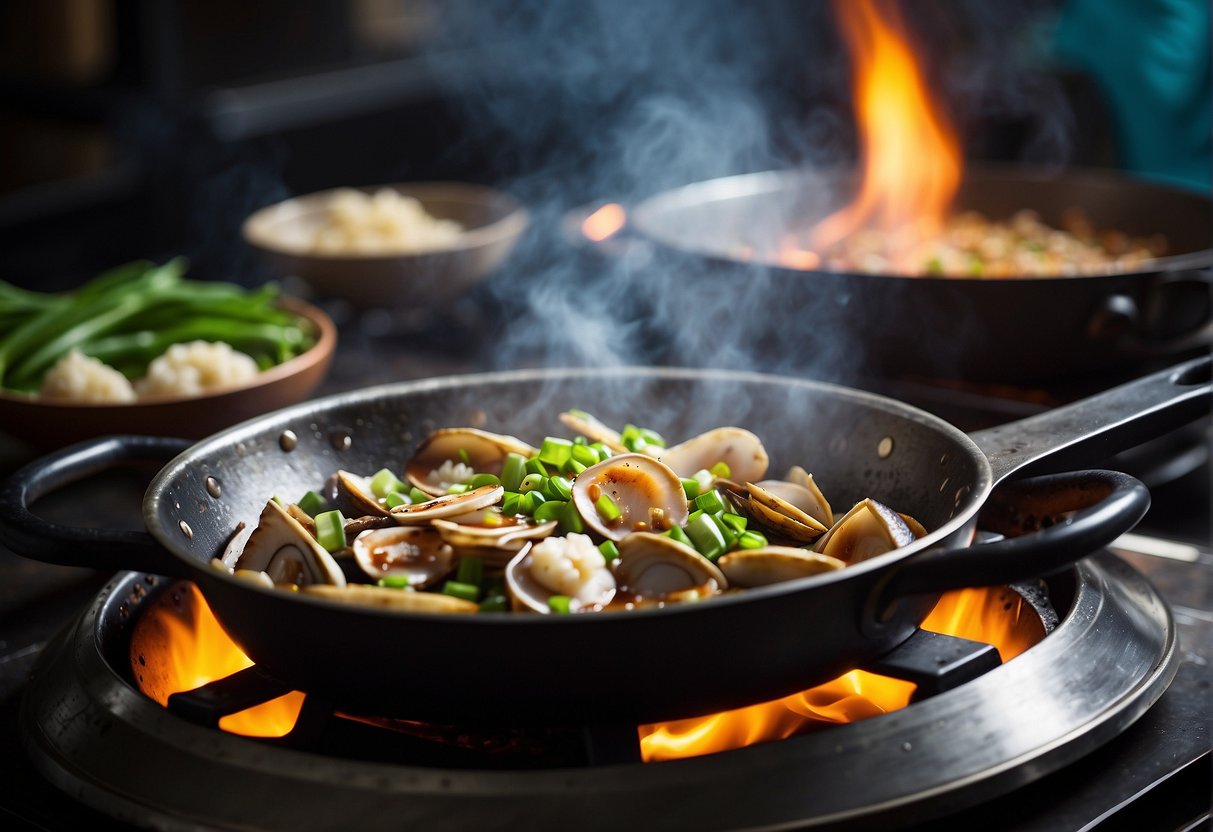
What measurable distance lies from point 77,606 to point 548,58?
485cm

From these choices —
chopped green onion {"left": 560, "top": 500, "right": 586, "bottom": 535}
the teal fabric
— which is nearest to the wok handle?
chopped green onion {"left": 560, "top": 500, "right": 586, "bottom": 535}

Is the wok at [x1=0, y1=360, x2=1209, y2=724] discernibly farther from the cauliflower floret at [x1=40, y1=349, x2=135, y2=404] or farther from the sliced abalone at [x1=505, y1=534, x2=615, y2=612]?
the cauliflower floret at [x1=40, y1=349, x2=135, y2=404]

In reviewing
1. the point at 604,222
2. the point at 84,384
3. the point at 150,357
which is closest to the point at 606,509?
the point at 84,384

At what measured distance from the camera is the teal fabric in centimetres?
374

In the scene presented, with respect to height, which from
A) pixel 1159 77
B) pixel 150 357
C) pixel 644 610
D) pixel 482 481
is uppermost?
pixel 1159 77

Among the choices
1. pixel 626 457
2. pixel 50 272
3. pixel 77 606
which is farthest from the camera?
pixel 50 272

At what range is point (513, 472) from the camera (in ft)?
4.84

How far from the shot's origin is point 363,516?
1.43m

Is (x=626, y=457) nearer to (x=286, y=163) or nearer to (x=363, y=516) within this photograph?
(x=363, y=516)

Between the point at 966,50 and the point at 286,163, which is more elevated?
the point at 966,50

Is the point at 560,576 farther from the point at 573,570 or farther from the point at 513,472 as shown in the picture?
the point at 513,472

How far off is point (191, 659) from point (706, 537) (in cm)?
70

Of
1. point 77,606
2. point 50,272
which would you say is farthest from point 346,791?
point 50,272

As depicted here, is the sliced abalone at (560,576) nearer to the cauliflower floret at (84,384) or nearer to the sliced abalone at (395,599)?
the sliced abalone at (395,599)
